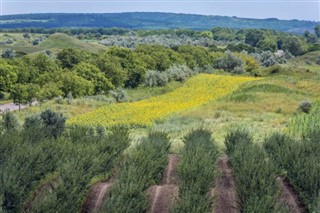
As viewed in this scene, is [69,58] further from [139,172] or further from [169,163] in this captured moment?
[139,172]

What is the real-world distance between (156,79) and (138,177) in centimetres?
5542

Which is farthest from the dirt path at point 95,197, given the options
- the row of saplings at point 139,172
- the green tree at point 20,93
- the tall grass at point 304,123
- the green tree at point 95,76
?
the green tree at point 95,76

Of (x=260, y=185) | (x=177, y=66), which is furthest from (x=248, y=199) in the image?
(x=177, y=66)

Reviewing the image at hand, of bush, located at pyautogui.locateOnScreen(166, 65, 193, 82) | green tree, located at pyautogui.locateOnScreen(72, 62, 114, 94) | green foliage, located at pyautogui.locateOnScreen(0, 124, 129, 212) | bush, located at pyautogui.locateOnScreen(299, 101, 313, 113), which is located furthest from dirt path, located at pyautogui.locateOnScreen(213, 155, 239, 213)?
bush, located at pyautogui.locateOnScreen(166, 65, 193, 82)

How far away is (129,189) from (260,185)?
4085 mm

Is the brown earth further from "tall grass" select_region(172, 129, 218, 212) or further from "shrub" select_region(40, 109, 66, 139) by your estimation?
"shrub" select_region(40, 109, 66, 139)

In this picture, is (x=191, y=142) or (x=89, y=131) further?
(x=89, y=131)

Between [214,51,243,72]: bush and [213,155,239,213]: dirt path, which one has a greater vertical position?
[213,155,239,213]: dirt path

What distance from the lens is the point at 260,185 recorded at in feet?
48.2

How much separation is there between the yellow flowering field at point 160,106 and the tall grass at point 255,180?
22.4 meters

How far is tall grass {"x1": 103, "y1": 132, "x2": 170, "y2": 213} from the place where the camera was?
13.7 metres

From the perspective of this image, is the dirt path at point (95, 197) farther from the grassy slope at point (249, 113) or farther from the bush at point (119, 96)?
the bush at point (119, 96)

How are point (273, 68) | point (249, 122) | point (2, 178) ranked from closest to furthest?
1. point (2, 178)
2. point (249, 122)
3. point (273, 68)

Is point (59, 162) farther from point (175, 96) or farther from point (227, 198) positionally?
point (175, 96)
